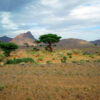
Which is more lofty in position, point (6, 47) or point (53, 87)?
point (6, 47)

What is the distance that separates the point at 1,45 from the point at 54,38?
39.1ft

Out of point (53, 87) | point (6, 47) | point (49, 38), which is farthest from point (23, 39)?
point (53, 87)

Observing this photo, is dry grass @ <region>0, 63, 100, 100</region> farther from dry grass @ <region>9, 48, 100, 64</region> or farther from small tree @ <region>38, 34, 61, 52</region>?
small tree @ <region>38, 34, 61, 52</region>

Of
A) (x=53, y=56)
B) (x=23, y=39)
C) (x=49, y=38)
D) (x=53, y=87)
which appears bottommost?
(x=53, y=87)

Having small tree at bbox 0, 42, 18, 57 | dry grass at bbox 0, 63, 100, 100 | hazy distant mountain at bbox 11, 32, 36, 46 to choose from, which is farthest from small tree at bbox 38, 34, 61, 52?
hazy distant mountain at bbox 11, 32, 36, 46

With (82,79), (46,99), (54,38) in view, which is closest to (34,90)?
(46,99)

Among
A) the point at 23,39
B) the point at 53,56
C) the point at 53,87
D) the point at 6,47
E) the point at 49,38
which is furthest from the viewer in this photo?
the point at 23,39

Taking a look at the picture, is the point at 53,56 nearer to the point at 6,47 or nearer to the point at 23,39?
the point at 6,47

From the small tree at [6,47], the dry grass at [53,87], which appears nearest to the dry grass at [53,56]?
the small tree at [6,47]

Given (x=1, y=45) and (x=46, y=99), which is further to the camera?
(x=1, y=45)

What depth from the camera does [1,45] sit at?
1822 centimetres

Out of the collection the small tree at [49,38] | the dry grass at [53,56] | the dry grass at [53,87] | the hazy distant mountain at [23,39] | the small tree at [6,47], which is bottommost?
the dry grass at [53,87]

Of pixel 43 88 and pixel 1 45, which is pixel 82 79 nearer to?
pixel 43 88

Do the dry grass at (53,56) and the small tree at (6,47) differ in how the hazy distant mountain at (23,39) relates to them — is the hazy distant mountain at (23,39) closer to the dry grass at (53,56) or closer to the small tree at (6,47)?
the small tree at (6,47)
